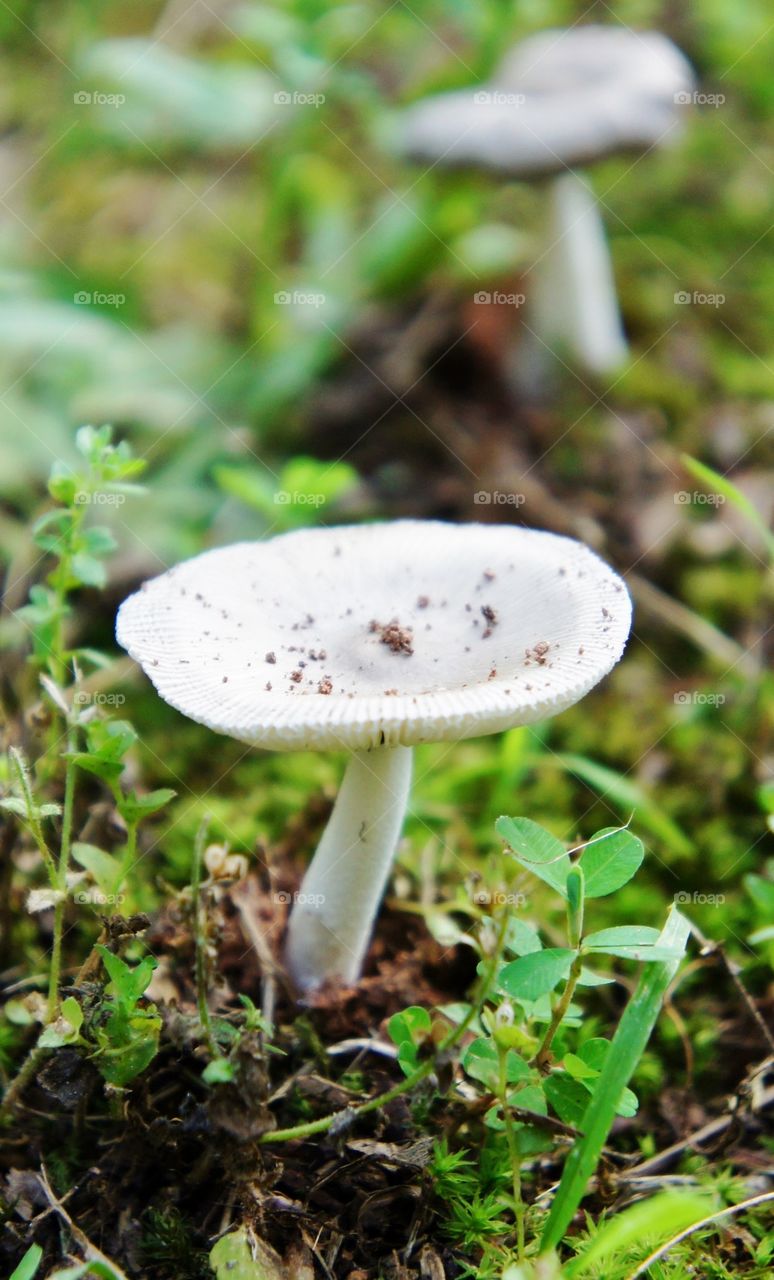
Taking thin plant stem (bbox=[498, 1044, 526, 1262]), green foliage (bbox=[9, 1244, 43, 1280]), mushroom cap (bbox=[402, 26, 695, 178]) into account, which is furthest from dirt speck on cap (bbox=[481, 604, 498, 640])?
mushroom cap (bbox=[402, 26, 695, 178])

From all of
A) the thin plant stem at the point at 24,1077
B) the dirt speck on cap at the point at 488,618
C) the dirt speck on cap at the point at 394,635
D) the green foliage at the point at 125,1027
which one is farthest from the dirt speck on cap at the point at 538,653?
the thin plant stem at the point at 24,1077

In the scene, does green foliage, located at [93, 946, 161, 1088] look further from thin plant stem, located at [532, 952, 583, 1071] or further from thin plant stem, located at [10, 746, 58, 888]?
thin plant stem, located at [532, 952, 583, 1071]

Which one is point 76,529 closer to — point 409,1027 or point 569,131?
point 409,1027

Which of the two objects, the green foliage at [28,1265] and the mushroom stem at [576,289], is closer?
the green foliage at [28,1265]

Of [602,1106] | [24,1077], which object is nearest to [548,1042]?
[602,1106]

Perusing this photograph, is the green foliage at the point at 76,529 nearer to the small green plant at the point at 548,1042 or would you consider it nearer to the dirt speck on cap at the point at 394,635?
the dirt speck on cap at the point at 394,635

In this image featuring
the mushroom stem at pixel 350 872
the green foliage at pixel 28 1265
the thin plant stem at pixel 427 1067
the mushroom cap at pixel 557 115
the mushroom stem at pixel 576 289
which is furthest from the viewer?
the mushroom stem at pixel 576 289
